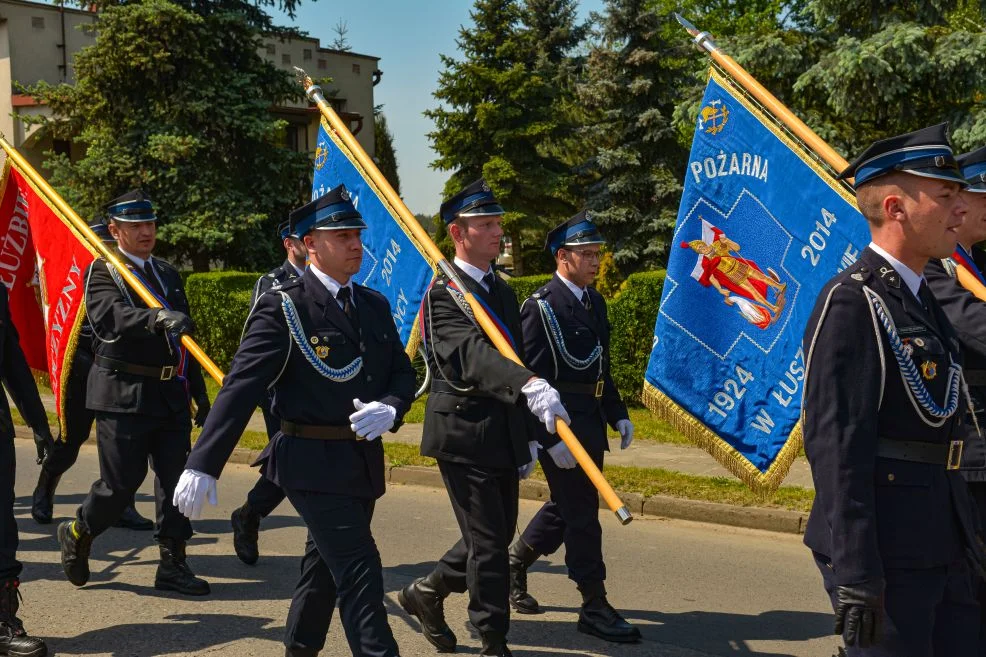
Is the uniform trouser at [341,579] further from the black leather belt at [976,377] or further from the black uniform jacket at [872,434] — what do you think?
the black leather belt at [976,377]

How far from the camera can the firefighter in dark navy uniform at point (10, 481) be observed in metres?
5.30

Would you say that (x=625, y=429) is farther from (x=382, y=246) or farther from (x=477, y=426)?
(x=382, y=246)

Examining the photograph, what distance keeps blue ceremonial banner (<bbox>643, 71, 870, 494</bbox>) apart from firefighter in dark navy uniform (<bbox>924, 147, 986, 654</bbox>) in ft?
2.62

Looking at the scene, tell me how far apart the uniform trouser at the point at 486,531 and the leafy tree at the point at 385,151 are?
41.3 m

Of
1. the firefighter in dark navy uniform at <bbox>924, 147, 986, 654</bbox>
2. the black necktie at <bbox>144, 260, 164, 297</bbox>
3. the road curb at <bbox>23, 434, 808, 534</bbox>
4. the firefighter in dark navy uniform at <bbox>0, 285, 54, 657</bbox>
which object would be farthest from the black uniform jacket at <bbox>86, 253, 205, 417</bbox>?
the firefighter in dark navy uniform at <bbox>924, 147, 986, 654</bbox>

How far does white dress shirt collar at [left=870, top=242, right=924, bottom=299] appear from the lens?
3.30 metres

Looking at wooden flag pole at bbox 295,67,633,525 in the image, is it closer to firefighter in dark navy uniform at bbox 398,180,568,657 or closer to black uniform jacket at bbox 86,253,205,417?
firefighter in dark navy uniform at bbox 398,180,568,657

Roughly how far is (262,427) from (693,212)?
8797 millimetres

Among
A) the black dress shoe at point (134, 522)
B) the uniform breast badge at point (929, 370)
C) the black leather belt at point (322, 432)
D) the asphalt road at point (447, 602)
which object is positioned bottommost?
the asphalt road at point (447, 602)

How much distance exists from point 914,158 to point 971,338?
1.30 m

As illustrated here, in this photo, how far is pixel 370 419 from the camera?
435 centimetres

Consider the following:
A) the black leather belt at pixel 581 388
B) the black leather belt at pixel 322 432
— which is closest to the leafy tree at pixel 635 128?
the black leather belt at pixel 581 388

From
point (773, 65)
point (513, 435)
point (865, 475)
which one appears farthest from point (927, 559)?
point (773, 65)

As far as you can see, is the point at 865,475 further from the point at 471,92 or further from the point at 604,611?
the point at 471,92
